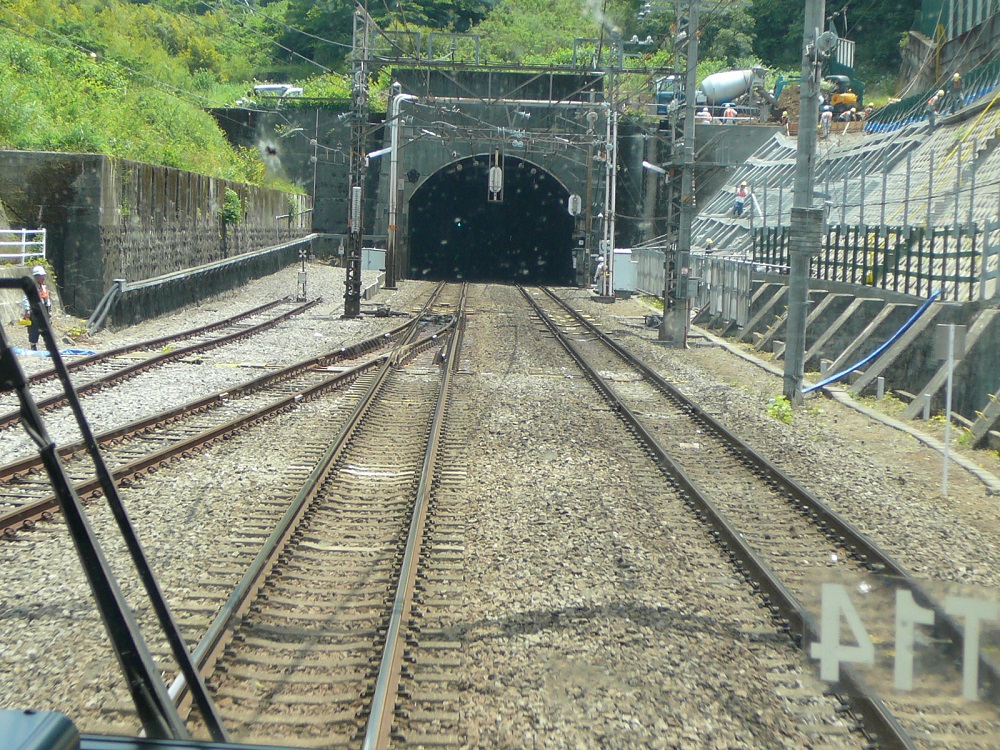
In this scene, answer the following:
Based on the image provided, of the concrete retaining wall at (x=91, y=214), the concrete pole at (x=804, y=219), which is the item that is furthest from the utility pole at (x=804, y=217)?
the concrete retaining wall at (x=91, y=214)

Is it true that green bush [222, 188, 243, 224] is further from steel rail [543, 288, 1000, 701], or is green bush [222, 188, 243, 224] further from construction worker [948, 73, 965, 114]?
steel rail [543, 288, 1000, 701]

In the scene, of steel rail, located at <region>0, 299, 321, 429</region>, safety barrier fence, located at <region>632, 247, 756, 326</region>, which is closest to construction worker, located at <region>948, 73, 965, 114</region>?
safety barrier fence, located at <region>632, 247, 756, 326</region>

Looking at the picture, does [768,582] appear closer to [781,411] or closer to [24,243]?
[781,411]

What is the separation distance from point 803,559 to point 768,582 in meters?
1.03

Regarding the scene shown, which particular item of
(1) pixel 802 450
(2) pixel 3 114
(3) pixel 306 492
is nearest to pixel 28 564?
(3) pixel 306 492

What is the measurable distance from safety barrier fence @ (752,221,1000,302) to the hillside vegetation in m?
5.48

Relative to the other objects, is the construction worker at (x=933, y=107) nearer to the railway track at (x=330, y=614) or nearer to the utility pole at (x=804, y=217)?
the utility pole at (x=804, y=217)

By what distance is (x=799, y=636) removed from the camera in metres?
5.93

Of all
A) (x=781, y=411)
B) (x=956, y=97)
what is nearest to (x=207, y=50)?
(x=956, y=97)

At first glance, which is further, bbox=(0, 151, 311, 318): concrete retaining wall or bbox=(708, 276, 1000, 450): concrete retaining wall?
bbox=(0, 151, 311, 318): concrete retaining wall

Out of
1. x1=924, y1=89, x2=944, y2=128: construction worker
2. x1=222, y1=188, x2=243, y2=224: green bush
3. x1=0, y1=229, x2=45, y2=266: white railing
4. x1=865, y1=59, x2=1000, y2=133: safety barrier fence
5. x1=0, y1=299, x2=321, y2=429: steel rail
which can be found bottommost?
x1=0, y1=299, x2=321, y2=429: steel rail

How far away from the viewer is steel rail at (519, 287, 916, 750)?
4598 millimetres

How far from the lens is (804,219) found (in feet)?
51.0

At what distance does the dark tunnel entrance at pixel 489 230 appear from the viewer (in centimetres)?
5828
